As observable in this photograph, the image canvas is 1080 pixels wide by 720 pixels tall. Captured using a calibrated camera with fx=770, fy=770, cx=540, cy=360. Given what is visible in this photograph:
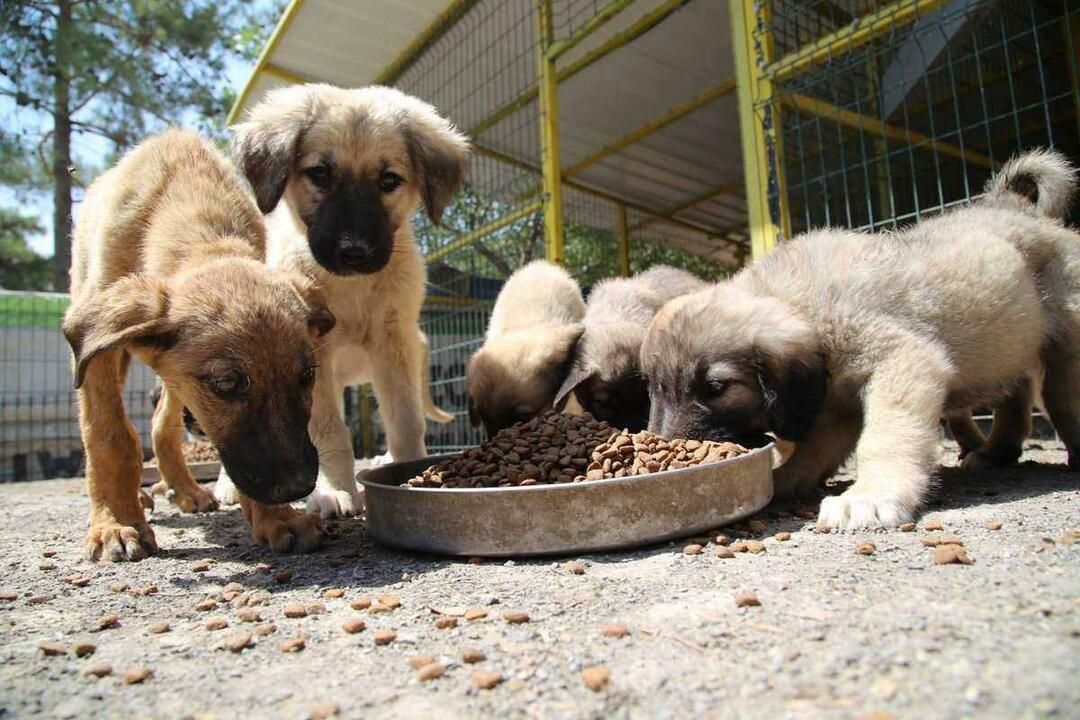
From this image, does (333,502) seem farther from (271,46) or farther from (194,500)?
(271,46)

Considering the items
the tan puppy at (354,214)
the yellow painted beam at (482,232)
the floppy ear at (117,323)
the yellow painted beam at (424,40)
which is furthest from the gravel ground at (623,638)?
the yellow painted beam at (424,40)

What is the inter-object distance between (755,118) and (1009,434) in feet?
7.60

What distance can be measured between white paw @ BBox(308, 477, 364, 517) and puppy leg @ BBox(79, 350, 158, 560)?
28.3 inches

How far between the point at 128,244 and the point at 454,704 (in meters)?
2.81

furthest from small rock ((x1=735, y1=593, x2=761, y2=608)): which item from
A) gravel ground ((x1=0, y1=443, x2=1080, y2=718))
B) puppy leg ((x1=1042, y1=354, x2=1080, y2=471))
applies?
puppy leg ((x1=1042, y1=354, x2=1080, y2=471))

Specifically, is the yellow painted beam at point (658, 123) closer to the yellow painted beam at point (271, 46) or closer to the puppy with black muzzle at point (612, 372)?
the yellow painted beam at point (271, 46)

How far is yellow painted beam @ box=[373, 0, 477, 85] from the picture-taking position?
6.85 m

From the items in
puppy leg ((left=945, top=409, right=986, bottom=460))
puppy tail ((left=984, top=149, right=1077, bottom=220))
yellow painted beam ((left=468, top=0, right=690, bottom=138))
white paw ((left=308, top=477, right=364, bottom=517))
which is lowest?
white paw ((left=308, top=477, right=364, bottom=517))

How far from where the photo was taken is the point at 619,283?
16.6ft

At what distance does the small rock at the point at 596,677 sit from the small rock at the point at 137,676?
0.91 m

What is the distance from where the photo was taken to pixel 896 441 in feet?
8.85

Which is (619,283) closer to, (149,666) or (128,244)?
(128,244)

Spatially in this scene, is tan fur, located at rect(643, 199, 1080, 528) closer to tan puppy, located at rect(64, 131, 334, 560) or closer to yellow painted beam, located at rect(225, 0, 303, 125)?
tan puppy, located at rect(64, 131, 334, 560)

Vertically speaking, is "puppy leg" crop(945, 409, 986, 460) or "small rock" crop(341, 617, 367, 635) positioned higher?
"puppy leg" crop(945, 409, 986, 460)
